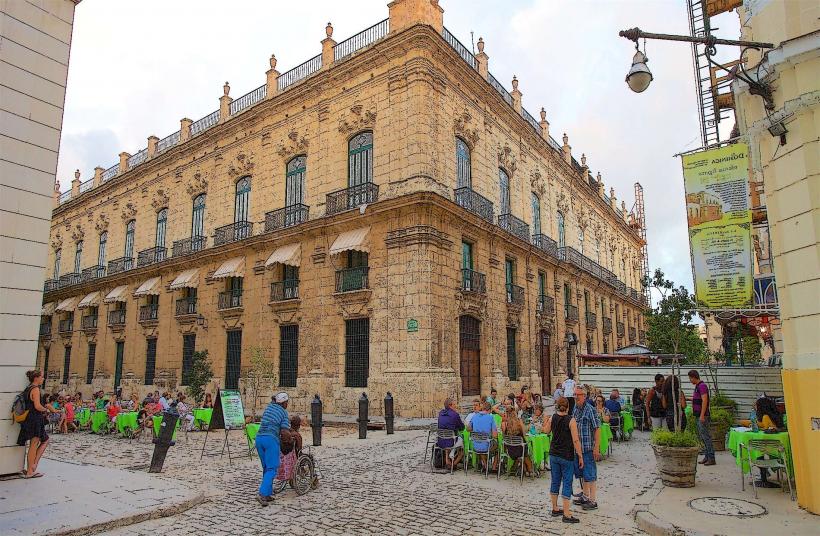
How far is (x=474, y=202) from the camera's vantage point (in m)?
21.0

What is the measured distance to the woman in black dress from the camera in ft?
28.0

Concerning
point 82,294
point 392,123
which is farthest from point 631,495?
point 82,294

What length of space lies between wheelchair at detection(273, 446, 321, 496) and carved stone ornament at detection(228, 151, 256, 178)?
18.7m

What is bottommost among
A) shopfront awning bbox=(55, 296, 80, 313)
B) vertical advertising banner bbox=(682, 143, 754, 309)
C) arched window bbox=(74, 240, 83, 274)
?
vertical advertising banner bbox=(682, 143, 754, 309)

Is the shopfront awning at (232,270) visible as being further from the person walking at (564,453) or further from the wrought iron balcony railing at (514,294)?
the person walking at (564,453)

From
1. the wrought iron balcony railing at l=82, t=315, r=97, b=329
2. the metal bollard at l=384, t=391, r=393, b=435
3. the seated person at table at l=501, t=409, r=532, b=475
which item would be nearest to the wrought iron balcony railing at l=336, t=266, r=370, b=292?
the metal bollard at l=384, t=391, r=393, b=435

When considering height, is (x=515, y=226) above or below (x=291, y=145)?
below

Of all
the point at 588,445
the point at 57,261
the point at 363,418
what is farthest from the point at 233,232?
the point at 57,261

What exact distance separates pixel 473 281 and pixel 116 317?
21532 millimetres

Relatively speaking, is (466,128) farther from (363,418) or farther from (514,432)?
(514,432)

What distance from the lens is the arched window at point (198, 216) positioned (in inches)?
1072

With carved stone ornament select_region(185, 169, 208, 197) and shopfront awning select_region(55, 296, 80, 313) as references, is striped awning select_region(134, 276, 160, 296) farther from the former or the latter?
shopfront awning select_region(55, 296, 80, 313)

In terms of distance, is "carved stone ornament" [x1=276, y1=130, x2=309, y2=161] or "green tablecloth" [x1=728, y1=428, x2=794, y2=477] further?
"carved stone ornament" [x1=276, y1=130, x2=309, y2=161]

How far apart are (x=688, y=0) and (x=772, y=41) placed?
16.5 meters
